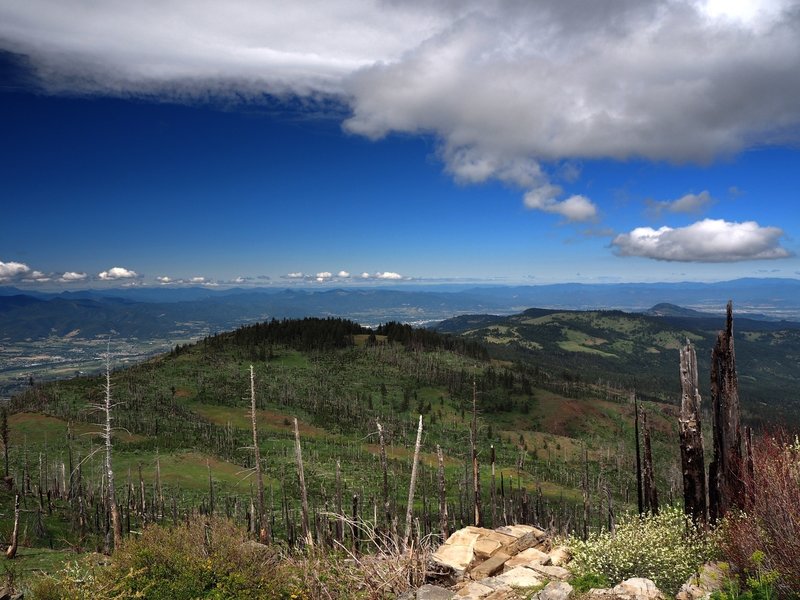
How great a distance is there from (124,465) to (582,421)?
15751 cm

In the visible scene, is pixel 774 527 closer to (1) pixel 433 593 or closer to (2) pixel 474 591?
(2) pixel 474 591

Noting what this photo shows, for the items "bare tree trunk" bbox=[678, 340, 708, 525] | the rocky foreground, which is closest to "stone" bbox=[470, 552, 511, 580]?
the rocky foreground

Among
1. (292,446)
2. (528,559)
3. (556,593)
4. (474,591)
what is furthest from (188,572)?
(292,446)

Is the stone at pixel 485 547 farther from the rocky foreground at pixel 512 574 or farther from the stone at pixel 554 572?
the stone at pixel 554 572

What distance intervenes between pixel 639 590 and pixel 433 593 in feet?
21.5

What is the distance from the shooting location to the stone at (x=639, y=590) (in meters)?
13.4

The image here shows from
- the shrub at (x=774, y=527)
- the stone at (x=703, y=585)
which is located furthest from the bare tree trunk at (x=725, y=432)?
the stone at (x=703, y=585)

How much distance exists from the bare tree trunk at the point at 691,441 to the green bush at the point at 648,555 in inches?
118

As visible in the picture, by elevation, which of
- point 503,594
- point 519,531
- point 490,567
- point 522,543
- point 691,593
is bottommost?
point 519,531

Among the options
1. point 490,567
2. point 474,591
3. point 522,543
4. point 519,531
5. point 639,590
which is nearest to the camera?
point 639,590

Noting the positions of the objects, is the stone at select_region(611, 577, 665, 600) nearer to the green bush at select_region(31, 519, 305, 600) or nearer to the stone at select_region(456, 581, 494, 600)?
the stone at select_region(456, 581, 494, 600)

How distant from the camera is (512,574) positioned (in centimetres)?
1741

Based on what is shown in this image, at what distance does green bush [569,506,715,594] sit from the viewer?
15.4 meters

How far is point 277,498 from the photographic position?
90938 millimetres
